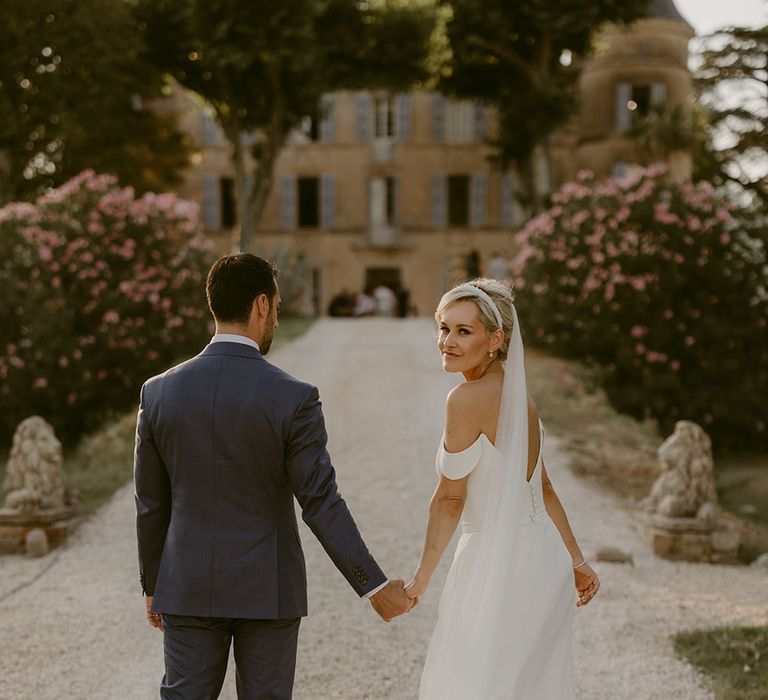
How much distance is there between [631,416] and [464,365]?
11279 mm

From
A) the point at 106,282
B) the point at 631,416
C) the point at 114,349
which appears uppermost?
the point at 106,282

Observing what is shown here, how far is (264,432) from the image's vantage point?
308 centimetres

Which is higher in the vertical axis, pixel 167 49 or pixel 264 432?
pixel 167 49

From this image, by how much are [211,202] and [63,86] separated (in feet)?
37.2

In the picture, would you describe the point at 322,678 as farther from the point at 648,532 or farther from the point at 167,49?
the point at 167,49

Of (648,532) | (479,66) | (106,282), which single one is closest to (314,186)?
(479,66)

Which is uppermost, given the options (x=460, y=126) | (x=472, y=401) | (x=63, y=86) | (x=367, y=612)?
(x=460, y=126)

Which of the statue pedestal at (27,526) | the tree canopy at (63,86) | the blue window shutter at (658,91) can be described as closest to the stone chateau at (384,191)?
the blue window shutter at (658,91)

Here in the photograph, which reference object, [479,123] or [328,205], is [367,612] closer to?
[328,205]

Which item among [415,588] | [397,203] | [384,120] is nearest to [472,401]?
[415,588]

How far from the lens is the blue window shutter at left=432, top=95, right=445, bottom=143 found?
33281 millimetres

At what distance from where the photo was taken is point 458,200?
33.6 meters

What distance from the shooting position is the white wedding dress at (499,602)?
11.0 ft

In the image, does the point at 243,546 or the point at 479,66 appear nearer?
the point at 243,546
